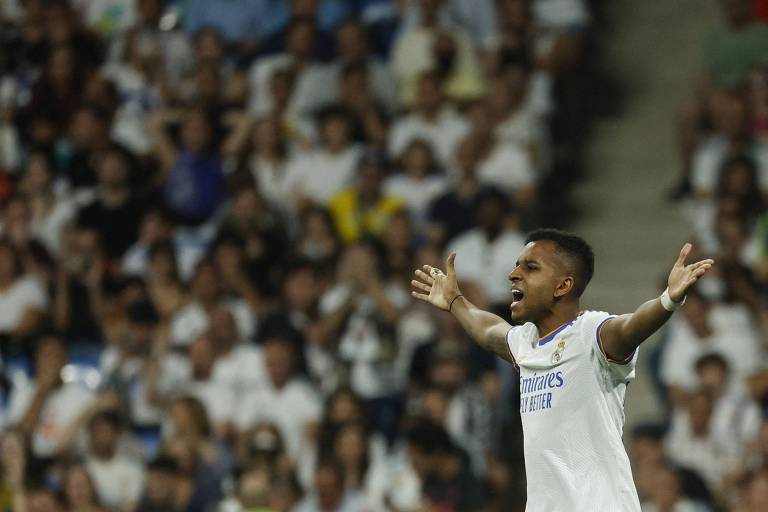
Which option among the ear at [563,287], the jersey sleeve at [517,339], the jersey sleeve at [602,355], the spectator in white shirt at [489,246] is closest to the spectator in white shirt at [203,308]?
the spectator in white shirt at [489,246]

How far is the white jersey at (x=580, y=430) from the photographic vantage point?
482cm

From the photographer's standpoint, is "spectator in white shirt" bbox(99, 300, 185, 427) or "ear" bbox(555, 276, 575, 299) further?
"spectator in white shirt" bbox(99, 300, 185, 427)

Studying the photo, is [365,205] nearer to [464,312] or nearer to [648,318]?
[464,312]

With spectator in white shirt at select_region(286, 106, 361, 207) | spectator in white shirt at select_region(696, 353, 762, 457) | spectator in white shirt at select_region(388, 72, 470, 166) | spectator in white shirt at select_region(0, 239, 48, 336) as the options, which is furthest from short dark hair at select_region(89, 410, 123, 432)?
spectator in white shirt at select_region(696, 353, 762, 457)

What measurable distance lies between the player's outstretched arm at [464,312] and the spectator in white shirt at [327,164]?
526 cm

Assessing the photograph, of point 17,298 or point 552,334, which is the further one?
point 17,298

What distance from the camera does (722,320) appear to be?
29.6 feet

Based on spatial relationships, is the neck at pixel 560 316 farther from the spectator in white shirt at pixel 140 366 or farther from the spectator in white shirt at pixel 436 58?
the spectator in white shirt at pixel 436 58

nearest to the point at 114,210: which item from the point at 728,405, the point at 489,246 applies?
the point at 489,246

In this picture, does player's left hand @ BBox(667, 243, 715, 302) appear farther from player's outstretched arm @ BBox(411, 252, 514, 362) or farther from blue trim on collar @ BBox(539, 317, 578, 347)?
player's outstretched arm @ BBox(411, 252, 514, 362)

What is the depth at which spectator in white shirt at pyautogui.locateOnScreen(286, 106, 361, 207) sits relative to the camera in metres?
11.1

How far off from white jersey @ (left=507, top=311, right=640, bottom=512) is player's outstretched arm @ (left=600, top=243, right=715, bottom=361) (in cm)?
7

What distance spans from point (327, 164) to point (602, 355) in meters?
6.55

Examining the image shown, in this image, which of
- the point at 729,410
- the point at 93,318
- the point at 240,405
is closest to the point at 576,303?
the point at 729,410
